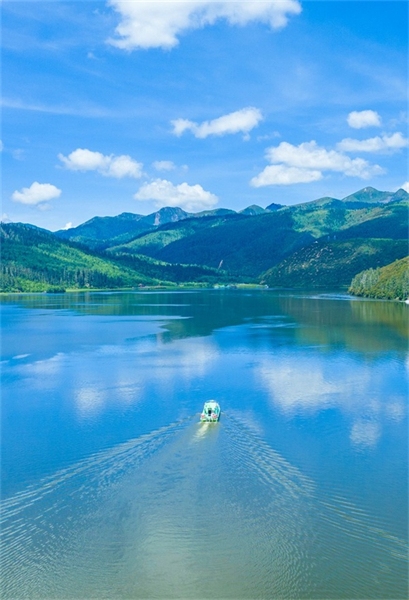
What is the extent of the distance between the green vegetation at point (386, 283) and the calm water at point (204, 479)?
93889 mm

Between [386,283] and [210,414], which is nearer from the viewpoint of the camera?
[210,414]

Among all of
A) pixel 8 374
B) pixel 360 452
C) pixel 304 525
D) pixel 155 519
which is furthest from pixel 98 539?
pixel 8 374

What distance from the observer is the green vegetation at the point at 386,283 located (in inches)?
5704

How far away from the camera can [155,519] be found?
21906 mm

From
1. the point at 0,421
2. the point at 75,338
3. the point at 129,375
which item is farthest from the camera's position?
the point at 75,338

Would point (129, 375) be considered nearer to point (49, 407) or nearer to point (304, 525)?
point (49, 407)

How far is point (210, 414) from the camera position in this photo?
35.1 meters

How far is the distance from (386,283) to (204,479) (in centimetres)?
14168

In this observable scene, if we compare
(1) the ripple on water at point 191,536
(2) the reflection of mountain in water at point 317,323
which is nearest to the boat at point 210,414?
(1) the ripple on water at point 191,536

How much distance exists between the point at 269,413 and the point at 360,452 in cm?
854

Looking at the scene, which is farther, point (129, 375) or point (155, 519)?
point (129, 375)

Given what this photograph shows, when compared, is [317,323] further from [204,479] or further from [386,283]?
[204,479]

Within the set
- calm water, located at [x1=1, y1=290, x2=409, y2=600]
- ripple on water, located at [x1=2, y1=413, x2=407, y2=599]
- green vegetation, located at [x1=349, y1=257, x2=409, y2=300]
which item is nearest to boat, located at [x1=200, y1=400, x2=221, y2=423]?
calm water, located at [x1=1, y1=290, x2=409, y2=600]

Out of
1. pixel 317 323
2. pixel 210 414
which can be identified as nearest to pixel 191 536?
pixel 210 414
